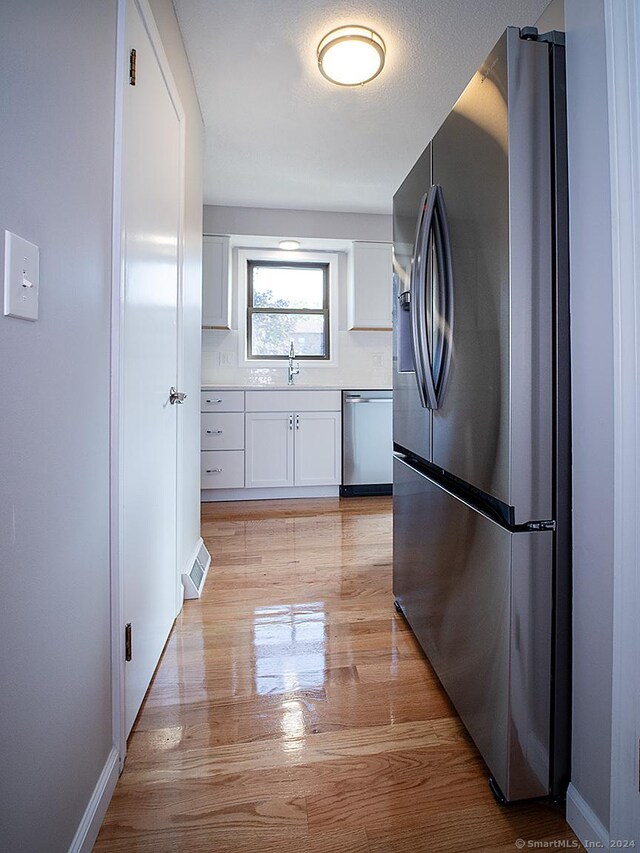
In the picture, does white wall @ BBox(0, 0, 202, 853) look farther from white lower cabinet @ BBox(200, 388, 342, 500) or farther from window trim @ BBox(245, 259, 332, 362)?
window trim @ BBox(245, 259, 332, 362)

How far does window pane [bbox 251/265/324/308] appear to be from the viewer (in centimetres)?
437

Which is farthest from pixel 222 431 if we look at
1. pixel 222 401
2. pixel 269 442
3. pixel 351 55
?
pixel 351 55

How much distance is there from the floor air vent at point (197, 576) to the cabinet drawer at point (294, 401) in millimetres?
1513

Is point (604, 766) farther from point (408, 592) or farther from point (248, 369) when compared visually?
point (248, 369)

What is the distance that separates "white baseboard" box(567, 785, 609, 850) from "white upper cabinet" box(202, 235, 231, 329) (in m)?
3.59

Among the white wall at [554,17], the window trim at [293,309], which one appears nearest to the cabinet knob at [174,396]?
the white wall at [554,17]

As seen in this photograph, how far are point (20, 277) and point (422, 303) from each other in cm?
101

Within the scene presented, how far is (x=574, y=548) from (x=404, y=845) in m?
0.69

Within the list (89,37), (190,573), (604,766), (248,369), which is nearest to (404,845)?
(604,766)

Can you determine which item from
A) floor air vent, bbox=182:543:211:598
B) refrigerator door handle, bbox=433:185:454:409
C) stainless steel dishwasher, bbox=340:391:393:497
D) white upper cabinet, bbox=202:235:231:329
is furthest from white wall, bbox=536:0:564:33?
white upper cabinet, bbox=202:235:231:329

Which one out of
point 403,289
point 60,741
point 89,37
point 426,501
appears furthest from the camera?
point 403,289

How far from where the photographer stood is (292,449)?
380cm

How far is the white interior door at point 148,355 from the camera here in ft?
3.95

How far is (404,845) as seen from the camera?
3.10 ft
